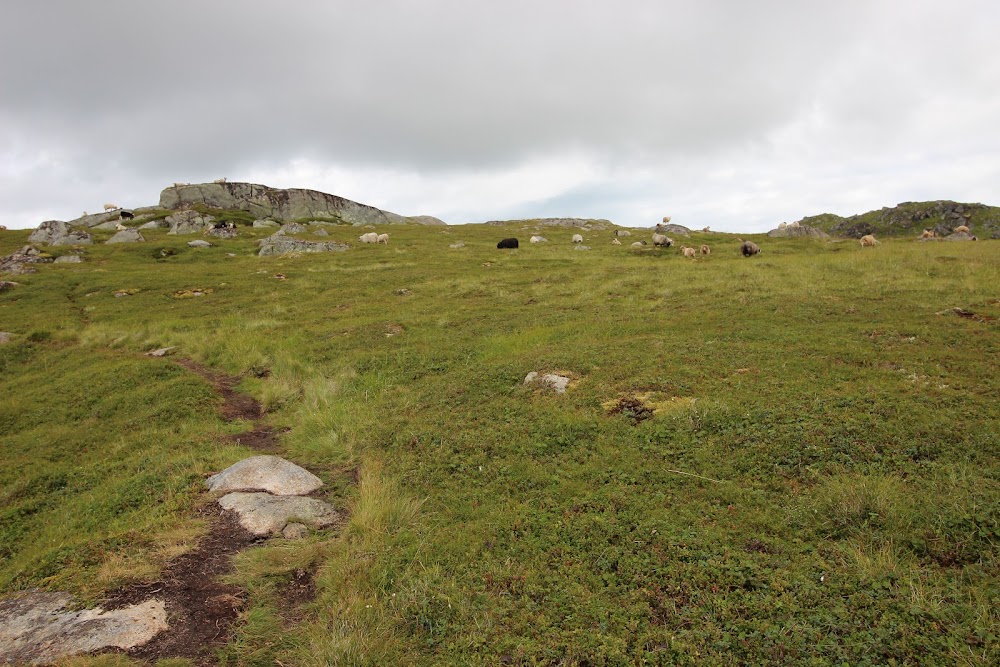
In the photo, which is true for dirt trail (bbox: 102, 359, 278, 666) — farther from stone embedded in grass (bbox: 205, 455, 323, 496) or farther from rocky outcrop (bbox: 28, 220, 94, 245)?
A: rocky outcrop (bbox: 28, 220, 94, 245)

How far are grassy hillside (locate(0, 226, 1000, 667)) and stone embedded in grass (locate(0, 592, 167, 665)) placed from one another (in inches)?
16.6

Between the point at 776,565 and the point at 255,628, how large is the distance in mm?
7318

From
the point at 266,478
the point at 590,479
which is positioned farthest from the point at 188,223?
the point at 590,479

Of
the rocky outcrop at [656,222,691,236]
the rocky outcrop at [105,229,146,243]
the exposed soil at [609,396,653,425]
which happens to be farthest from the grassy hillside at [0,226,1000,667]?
the rocky outcrop at [105,229,146,243]

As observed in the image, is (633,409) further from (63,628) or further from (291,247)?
(291,247)

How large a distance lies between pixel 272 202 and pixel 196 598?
13456 centimetres

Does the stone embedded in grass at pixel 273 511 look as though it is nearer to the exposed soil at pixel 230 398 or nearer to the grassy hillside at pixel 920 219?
the exposed soil at pixel 230 398

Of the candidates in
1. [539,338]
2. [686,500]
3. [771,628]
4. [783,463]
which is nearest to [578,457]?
[686,500]

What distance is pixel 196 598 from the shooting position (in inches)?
298

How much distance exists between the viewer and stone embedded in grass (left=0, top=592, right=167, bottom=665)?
21.0ft

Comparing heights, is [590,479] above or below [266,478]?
above

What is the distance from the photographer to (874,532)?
7.38 m

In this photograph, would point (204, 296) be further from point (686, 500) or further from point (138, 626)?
point (686, 500)

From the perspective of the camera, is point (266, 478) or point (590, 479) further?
point (266, 478)
